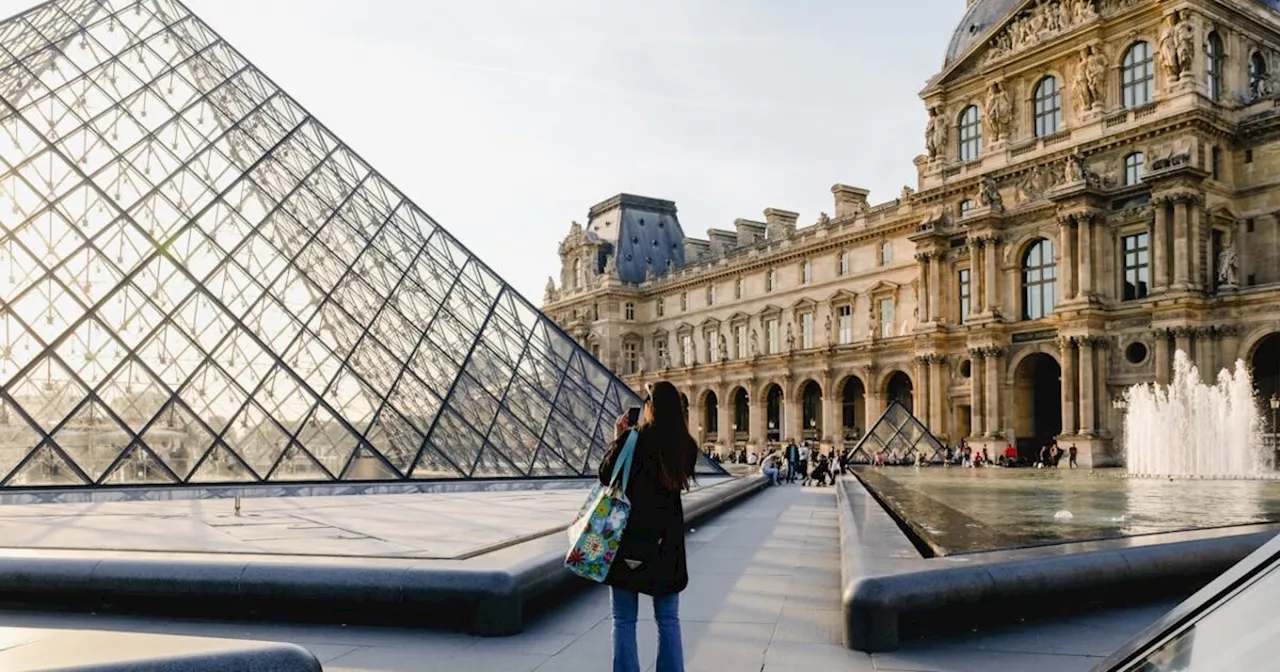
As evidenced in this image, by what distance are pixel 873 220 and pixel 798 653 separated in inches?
1740

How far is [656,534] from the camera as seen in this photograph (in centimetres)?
438

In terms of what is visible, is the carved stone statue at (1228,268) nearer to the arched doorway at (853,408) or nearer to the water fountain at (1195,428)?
the water fountain at (1195,428)

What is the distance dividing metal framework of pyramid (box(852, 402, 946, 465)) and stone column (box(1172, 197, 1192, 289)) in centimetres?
923

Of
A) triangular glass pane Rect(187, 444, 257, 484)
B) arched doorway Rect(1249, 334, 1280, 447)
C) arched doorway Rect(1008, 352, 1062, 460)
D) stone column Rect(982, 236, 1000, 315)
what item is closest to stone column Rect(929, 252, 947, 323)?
stone column Rect(982, 236, 1000, 315)

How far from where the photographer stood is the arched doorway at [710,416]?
61.1m

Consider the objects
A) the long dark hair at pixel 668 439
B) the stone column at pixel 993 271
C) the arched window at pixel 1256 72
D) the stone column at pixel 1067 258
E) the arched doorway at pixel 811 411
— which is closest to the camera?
the long dark hair at pixel 668 439

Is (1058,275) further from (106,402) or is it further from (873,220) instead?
(106,402)

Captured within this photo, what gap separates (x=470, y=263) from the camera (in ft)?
67.4

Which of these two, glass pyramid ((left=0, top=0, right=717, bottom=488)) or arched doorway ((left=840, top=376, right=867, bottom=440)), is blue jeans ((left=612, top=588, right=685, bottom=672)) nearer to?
glass pyramid ((left=0, top=0, right=717, bottom=488))

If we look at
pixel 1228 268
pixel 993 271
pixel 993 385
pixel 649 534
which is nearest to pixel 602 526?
pixel 649 534

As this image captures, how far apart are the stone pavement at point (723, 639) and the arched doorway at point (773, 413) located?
4817 cm

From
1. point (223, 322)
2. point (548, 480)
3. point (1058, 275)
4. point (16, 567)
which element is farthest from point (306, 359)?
point (1058, 275)

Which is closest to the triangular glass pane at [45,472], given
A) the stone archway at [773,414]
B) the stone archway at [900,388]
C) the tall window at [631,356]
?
the stone archway at [900,388]

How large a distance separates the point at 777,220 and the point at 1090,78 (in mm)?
26130
